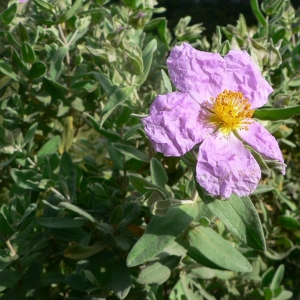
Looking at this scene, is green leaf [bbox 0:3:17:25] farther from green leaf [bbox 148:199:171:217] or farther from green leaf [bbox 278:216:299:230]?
green leaf [bbox 278:216:299:230]

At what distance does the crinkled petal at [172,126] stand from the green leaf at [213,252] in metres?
0.35

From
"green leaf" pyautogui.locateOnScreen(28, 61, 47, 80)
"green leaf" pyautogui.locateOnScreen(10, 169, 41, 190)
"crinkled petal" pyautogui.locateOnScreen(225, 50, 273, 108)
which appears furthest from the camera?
"green leaf" pyautogui.locateOnScreen(28, 61, 47, 80)

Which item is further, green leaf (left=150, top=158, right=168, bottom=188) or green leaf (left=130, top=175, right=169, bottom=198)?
green leaf (left=150, top=158, right=168, bottom=188)

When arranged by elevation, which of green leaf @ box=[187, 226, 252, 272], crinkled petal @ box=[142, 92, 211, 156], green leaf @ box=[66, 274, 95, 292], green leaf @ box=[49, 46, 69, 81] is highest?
crinkled petal @ box=[142, 92, 211, 156]

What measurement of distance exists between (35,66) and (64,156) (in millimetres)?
391

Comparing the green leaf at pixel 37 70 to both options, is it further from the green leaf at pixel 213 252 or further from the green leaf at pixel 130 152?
the green leaf at pixel 213 252

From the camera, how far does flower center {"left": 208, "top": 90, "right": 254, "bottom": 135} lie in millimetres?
1058

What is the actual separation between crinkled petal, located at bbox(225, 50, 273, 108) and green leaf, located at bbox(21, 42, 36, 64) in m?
0.80

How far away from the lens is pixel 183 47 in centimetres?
104

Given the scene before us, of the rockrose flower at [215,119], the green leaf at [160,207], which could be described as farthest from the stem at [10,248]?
the rockrose flower at [215,119]

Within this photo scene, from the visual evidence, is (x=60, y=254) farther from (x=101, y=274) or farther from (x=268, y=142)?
(x=268, y=142)

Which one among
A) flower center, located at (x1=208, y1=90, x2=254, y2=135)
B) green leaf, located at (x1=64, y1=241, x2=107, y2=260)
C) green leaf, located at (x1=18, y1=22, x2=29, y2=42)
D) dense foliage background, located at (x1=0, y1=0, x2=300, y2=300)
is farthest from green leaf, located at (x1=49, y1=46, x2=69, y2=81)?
flower center, located at (x1=208, y1=90, x2=254, y2=135)

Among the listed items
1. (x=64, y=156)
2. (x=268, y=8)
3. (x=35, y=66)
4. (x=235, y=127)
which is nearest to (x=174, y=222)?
(x=235, y=127)

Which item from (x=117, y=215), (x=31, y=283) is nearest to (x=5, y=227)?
(x=31, y=283)
